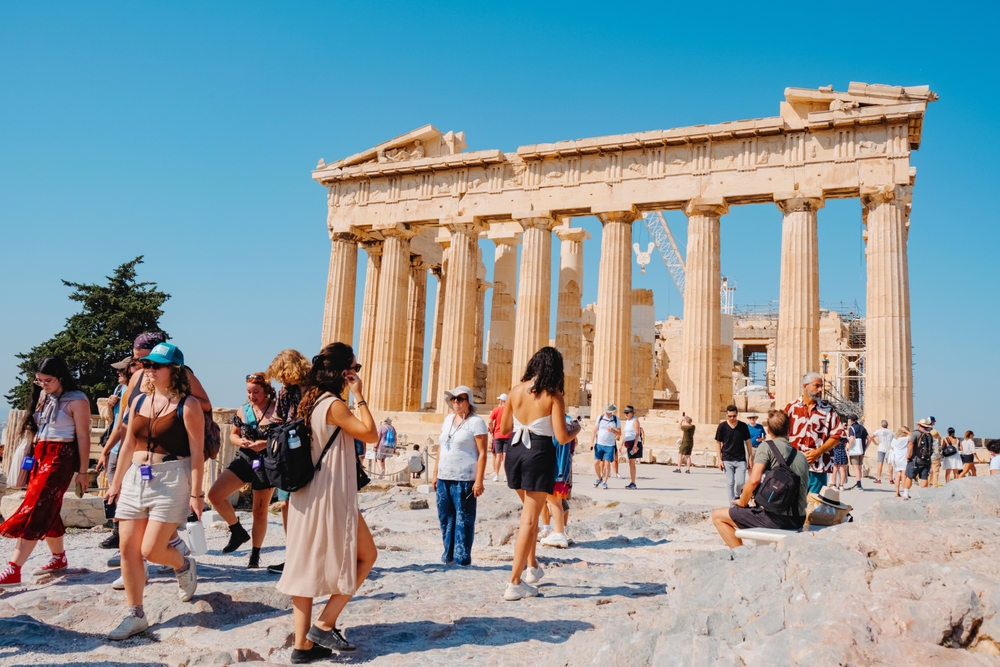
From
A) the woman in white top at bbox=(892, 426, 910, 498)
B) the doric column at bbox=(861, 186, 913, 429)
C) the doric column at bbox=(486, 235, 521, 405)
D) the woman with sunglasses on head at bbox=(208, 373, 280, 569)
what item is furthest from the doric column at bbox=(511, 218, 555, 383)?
the woman with sunglasses on head at bbox=(208, 373, 280, 569)

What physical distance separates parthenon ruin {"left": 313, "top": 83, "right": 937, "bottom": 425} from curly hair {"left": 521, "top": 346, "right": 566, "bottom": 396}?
18.3 m

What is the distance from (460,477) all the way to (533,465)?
1.62 m

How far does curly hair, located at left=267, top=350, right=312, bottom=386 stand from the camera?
6172mm

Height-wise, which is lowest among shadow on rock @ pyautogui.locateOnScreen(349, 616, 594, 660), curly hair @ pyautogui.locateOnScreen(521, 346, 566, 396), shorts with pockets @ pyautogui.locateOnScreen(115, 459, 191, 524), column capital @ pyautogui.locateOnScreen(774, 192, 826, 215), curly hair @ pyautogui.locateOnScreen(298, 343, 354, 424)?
shadow on rock @ pyautogui.locateOnScreen(349, 616, 594, 660)

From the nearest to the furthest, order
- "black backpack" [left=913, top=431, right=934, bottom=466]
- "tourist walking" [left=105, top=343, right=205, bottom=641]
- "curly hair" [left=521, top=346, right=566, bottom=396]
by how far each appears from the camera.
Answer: "tourist walking" [left=105, top=343, right=205, bottom=641] < "curly hair" [left=521, top=346, right=566, bottom=396] < "black backpack" [left=913, top=431, right=934, bottom=466]

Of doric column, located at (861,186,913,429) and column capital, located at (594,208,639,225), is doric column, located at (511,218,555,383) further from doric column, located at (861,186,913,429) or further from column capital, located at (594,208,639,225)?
doric column, located at (861,186,913,429)

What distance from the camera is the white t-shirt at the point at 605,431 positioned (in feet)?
51.0

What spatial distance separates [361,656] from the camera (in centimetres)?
489

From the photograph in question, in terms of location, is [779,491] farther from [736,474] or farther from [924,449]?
[924,449]

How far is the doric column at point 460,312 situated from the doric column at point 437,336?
9.39ft

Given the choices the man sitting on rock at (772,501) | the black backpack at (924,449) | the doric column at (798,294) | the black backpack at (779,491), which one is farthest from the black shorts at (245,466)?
the doric column at (798,294)

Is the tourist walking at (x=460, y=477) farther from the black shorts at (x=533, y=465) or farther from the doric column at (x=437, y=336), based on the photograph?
the doric column at (x=437, y=336)

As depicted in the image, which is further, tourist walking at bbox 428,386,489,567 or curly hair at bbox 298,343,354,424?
tourist walking at bbox 428,386,489,567

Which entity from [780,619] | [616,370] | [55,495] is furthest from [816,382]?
[616,370]
